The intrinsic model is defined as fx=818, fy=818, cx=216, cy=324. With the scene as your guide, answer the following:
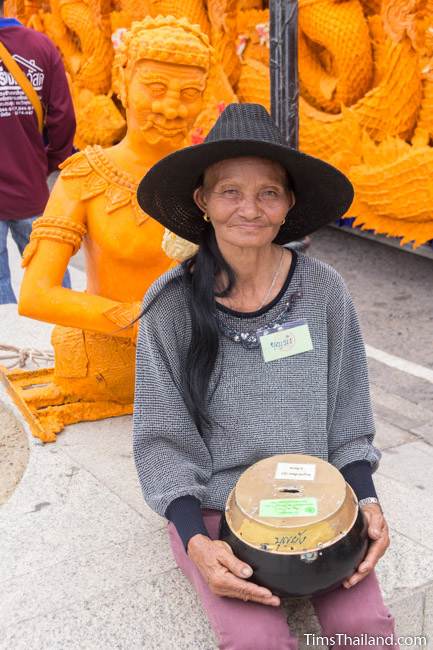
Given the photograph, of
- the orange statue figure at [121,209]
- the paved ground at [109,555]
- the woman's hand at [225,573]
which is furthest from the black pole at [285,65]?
the woman's hand at [225,573]

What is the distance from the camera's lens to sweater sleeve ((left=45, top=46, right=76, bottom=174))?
4.03 m

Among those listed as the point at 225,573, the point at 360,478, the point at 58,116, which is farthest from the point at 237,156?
the point at 58,116

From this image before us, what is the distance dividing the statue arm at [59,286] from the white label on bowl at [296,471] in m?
0.95

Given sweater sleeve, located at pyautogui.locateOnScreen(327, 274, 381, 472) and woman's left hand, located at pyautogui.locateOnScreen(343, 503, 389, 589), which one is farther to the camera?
sweater sleeve, located at pyautogui.locateOnScreen(327, 274, 381, 472)

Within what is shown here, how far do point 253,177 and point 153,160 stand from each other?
2.76 ft

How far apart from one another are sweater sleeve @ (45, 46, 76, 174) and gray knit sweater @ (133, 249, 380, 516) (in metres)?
2.36

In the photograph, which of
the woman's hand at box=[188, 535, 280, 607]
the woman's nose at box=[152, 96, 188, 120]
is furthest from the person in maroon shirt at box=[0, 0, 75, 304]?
the woman's hand at box=[188, 535, 280, 607]

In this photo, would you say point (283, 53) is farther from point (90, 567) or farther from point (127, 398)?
point (90, 567)

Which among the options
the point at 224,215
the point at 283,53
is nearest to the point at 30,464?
the point at 224,215

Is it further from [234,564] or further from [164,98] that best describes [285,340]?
[164,98]


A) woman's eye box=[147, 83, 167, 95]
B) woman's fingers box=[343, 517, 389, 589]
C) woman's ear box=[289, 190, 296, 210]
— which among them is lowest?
woman's fingers box=[343, 517, 389, 589]

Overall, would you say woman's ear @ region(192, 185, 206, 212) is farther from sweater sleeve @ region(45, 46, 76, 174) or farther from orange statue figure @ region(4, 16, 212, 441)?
sweater sleeve @ region(45, 46, 76, 174)

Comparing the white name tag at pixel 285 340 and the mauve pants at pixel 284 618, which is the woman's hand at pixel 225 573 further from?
the white name tag at pixel 285 340

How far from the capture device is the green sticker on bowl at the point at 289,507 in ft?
5.68
